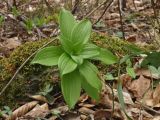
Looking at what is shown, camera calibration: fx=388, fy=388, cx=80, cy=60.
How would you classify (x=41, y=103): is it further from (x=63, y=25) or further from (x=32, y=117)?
(x=63, y=25)

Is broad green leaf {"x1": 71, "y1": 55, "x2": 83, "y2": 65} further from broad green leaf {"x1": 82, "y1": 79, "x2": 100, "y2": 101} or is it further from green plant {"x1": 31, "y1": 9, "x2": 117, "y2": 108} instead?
broad green leaf {"x1": 82, "y1": 79, "x2": 100, "y2": 101}

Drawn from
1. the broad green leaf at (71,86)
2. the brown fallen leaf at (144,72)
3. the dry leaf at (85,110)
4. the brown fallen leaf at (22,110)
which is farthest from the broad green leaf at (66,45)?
the brown fallen leaf at (144,72)

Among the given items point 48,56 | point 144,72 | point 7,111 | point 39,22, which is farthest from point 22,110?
point 39,22


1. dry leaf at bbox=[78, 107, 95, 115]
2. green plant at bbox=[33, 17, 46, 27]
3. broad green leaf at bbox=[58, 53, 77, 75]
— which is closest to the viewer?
broad green leaf at bbox=[58, 53, 77, 75]

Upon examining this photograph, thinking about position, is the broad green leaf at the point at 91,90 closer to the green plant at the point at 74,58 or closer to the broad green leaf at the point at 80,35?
the green plant at the point at 74,58

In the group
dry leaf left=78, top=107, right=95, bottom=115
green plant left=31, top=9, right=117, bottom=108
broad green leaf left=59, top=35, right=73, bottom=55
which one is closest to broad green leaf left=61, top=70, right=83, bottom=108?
green plant left=31, top=9, right=117, bottom=108

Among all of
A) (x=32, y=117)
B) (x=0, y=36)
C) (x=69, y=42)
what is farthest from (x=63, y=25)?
(x=0, y=36)
